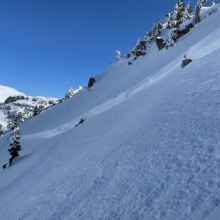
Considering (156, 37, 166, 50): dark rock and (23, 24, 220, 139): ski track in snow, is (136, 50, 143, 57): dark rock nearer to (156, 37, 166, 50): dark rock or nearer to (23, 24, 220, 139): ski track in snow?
(156, 37, 166, 50): dark rock

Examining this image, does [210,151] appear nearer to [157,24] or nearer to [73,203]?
[73,203]

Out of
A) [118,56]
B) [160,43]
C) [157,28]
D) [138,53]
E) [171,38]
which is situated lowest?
[171,38]

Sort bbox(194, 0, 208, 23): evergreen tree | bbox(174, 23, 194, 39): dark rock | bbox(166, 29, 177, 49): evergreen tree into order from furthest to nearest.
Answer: bbox(174, 23, 194, 39): dark rock < bbox(194, 0, 208, 23): evergreen tree < bbox(166, 29, 177, 49): evergreen tree

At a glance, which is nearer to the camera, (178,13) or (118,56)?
(178,13)

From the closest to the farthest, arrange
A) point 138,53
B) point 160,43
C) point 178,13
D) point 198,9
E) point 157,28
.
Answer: point 198,9 < point 178,13 < point 160,43 < point 157,28 < point 138,53

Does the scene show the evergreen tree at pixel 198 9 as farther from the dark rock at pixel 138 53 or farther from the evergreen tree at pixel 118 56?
the evergreen tree at pixel 118 56

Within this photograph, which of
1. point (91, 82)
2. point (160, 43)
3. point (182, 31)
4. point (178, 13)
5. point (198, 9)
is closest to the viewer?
point (198, 9)

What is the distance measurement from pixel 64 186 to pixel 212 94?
8321 millimetres

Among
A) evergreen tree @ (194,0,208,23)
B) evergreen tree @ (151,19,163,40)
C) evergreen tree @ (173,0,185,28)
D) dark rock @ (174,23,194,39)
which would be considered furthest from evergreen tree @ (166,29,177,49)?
evergreen tree @ (151,19,163,40)

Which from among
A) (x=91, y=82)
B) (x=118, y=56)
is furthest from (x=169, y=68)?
(x=118, y=56)

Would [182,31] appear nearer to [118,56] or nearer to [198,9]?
[198,9]

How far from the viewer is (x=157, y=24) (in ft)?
181

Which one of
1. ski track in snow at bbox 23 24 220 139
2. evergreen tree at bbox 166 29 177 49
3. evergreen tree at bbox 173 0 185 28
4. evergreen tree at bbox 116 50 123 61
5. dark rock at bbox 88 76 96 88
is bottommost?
ski track in snow at bbox 23 24 220 139

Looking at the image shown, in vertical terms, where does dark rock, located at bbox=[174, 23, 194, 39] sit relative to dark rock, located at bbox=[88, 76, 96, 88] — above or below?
below
